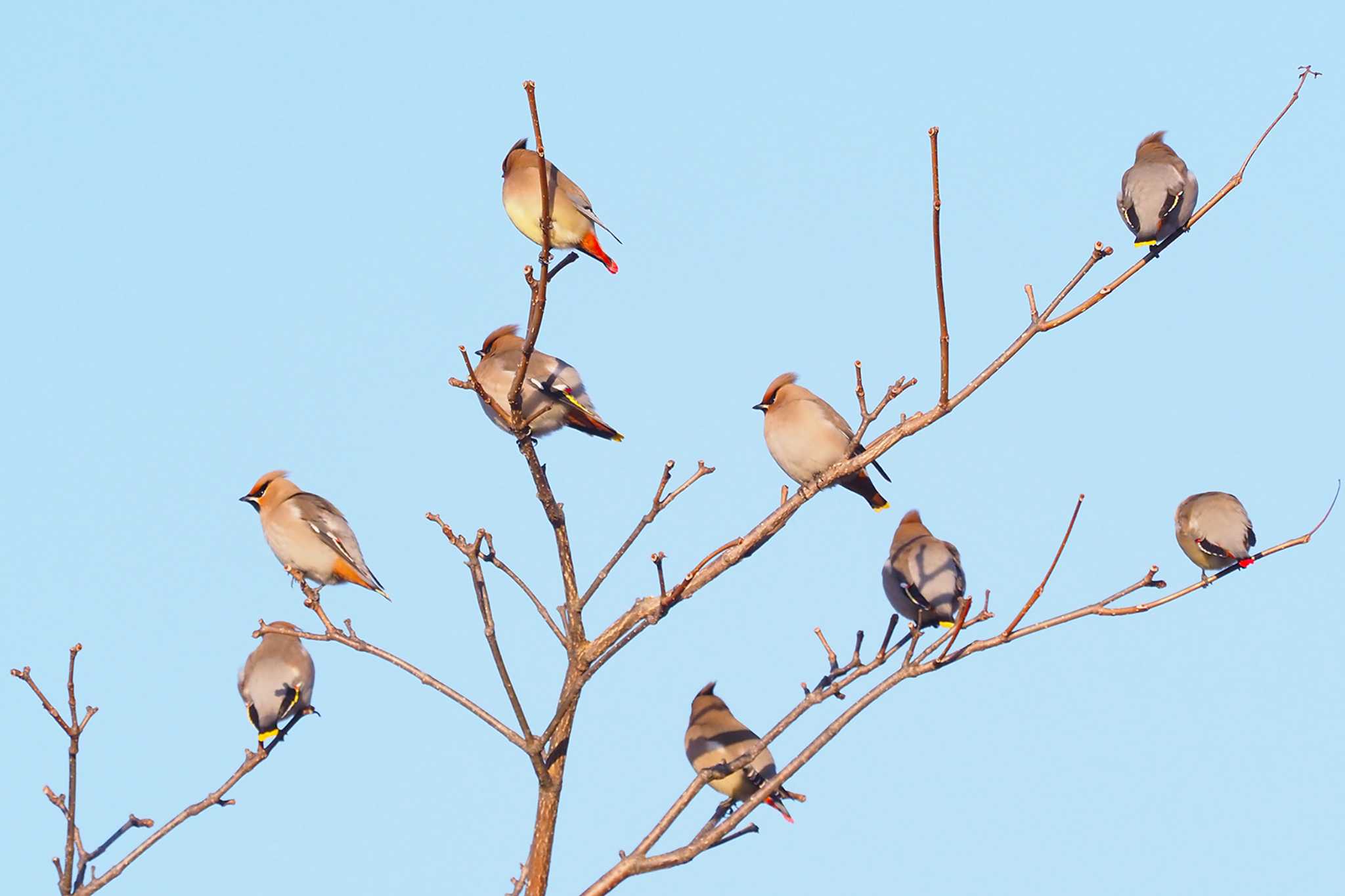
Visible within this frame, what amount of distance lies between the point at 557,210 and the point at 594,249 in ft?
0.77

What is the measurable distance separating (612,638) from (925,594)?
2.79m

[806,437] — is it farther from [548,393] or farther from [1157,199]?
[1157,199]

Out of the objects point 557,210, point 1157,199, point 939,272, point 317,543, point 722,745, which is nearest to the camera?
point 939,272

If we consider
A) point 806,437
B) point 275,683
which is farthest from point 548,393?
point 275,683

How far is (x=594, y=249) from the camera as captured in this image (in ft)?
22.7

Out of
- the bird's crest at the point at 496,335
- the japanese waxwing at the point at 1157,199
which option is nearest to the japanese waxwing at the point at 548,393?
the bird's crest at the point at 496,335

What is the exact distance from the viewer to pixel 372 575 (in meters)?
7.57

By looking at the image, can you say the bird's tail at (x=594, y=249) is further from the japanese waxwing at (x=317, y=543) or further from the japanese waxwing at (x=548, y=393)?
the japanese waxwing at (x=317, y=543)

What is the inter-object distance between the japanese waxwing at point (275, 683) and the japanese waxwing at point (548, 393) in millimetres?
1378

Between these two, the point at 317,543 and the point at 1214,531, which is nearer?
the point at 317,543

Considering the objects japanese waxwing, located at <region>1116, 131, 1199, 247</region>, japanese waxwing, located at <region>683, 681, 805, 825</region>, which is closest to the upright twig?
japanese waxwing, located at <region>683, 681, 805, 825</region>

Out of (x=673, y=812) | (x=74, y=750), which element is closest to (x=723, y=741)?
(x=673, y=812)

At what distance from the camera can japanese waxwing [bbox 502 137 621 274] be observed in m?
6.81

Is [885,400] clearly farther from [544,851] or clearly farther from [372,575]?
[372,575]
